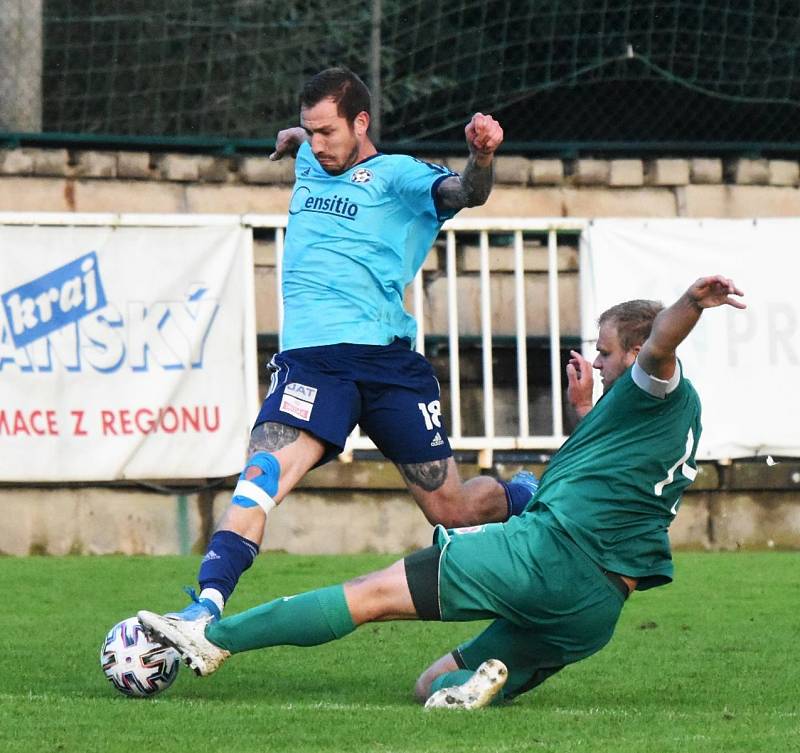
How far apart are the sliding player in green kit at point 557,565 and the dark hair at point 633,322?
1.0 inches

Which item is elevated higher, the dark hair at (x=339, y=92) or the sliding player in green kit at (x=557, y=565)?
the dark hair at (x=339, y=92)

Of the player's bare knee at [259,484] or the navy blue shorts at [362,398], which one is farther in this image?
the navy blue shorts at [362,398]

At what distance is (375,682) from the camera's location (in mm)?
5746

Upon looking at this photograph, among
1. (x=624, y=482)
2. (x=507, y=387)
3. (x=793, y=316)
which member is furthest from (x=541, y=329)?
(x=624, y=482)

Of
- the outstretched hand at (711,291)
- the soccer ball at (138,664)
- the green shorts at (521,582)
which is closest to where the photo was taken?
the outstretched hand at (711,291)

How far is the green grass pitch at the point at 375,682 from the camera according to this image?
14.7 ft

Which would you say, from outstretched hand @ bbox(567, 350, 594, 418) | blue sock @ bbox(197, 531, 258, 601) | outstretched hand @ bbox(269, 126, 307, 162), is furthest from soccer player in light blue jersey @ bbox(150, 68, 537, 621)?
outstretched hand @ bbox(567, 350, 594, 418)

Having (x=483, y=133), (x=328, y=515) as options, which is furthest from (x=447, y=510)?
(x=328, y=515)

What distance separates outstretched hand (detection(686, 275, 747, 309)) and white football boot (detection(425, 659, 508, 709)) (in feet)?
3.91

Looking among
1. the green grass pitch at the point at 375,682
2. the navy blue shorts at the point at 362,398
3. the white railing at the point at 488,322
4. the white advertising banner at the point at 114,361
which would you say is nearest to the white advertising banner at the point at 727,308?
the white railing at the point at 488,322

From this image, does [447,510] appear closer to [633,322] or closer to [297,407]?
[297,407]

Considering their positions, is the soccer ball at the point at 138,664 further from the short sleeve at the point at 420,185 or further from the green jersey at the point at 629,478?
the short sleeve at the point at 420,185

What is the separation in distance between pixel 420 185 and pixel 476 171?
35cm

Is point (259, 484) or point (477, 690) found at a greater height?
point (259, 484)
